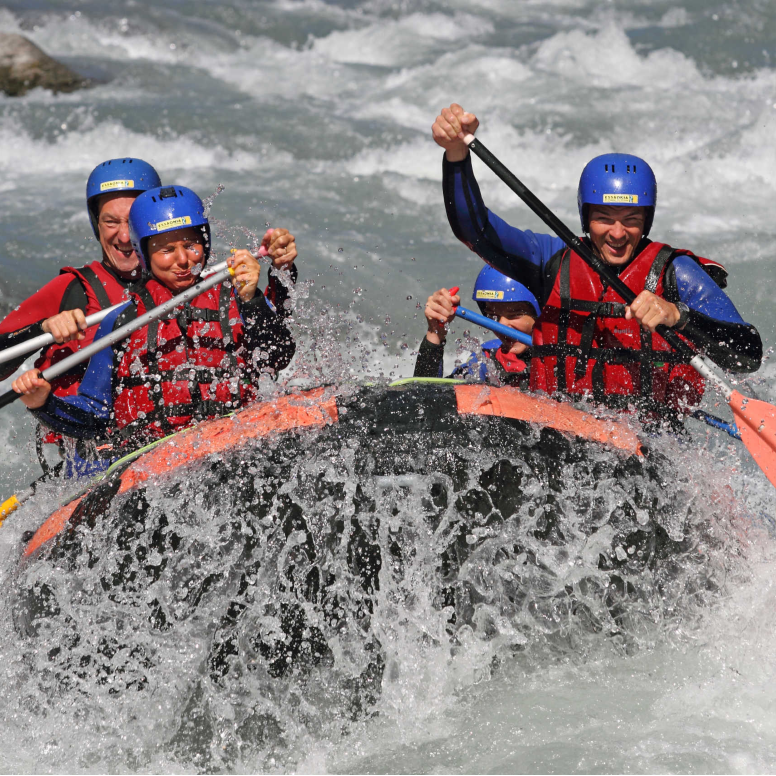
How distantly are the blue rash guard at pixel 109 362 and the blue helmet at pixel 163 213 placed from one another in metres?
0.31

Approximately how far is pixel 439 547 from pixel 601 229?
4.71 ft

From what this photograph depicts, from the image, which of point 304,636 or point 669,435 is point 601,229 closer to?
point 669,435

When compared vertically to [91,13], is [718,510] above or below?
below

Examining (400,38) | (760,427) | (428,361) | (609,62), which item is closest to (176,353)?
(428,361)

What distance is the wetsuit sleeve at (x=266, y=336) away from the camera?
12.4 ft

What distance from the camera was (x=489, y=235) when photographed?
3824 millimetres

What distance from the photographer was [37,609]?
130 inches

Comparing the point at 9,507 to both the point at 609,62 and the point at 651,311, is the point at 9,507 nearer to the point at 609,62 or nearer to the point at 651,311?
the point at 651,311

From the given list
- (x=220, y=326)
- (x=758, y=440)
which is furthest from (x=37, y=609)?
(x=758, y=440)

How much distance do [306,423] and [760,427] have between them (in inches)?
63.5

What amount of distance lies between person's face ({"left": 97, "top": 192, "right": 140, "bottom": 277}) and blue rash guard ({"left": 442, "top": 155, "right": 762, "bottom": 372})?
1496 mm

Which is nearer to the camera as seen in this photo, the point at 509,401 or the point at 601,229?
the point at 509,401

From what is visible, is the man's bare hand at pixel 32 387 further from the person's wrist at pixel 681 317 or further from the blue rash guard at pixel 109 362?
the person's wrist at pixel 681 317

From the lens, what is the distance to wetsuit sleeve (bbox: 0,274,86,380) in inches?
172
